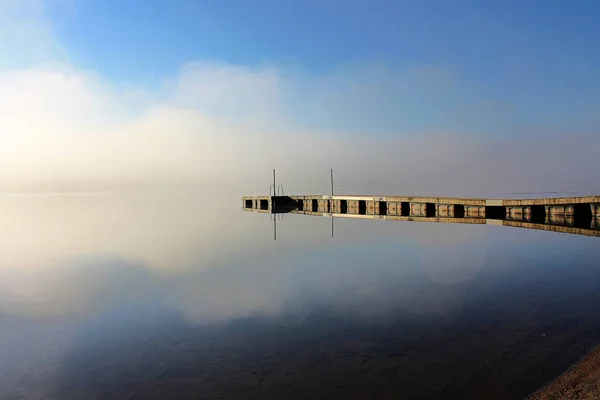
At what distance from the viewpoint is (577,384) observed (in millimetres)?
6254

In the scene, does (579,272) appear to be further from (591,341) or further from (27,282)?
(27,282)

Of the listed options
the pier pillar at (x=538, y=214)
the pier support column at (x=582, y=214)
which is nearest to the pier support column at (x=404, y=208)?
the pier pillar at (x=538, y=214)

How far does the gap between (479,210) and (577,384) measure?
117 ft

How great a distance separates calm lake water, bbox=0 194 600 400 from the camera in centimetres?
721

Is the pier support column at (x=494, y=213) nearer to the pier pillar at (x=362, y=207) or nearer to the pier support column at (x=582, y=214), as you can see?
the pier support column at (x=582, y=214)

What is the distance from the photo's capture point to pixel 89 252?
26.8m

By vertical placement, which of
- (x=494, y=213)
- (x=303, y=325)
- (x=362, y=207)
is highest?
(x=362, y=207)

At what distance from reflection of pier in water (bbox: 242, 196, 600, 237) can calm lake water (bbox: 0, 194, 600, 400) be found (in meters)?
9.65

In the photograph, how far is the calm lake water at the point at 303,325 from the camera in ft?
23.7

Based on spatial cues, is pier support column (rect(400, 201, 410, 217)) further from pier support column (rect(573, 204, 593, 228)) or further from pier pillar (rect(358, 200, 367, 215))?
pier support column (rect(573, 204, 593, 228))

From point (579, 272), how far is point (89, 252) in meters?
24.7

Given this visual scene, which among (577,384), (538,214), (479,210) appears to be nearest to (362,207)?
(479,210)

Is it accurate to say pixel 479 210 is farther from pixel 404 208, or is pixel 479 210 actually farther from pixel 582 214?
pixel 582 214

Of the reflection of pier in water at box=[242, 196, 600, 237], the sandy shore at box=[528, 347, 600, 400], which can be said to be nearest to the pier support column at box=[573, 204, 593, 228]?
the reflection of pier in water at box=[242, 196, 600, 237]
